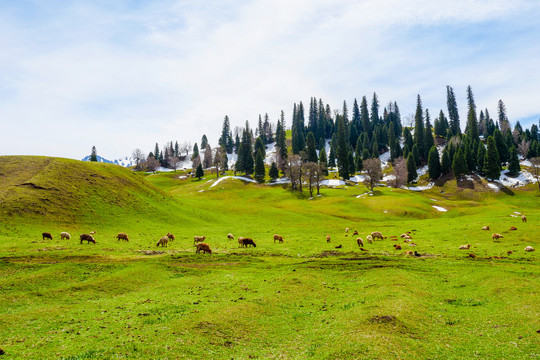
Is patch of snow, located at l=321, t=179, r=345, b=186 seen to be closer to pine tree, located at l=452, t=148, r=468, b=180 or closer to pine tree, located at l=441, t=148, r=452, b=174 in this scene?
pine tree, located at l=441, t=148, r=452, b=174

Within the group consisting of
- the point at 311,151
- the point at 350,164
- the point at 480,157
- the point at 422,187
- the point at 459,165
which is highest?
the point at 311,151

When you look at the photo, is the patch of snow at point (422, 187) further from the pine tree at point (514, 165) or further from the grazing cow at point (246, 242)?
the grazing cow at point (246, 242)

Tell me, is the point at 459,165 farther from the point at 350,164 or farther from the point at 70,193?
the point at 70,193

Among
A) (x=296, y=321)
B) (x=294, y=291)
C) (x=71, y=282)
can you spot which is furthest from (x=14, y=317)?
(x=294, y=291)

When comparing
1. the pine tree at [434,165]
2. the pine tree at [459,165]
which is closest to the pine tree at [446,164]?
the pine tree at [434,165]

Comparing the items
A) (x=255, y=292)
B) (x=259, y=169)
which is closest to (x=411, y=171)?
(x=259, y=169)

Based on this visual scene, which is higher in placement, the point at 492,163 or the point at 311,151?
the point at 311,151

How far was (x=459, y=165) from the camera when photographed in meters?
127

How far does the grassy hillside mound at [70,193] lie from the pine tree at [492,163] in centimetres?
12640

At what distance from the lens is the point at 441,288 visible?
74.5ft

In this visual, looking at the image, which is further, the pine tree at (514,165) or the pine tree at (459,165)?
the pine tree at (459,165)

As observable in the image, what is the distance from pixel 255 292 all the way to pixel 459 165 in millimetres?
134369

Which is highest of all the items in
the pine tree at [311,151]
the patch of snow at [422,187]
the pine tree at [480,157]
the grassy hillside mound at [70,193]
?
the pine tree at [311,151]

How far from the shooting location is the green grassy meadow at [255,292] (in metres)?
13.3
